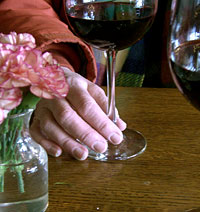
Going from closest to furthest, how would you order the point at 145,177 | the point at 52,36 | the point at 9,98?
1. the point at 9,98
2. the point at 145,177
3. the point at 52,36

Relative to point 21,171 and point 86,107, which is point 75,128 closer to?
point 86,107

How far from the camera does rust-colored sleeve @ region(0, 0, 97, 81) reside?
0.64 m

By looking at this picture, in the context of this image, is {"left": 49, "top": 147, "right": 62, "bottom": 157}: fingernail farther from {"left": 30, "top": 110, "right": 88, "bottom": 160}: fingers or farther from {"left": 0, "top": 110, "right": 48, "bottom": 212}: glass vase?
{"left": 0, "top": 110, "right": 48, "bottom": 212}: glass vase

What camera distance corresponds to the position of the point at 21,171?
353 mm

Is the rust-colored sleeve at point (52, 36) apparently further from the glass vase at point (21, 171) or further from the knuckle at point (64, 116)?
the glass vase at point (21, 171)

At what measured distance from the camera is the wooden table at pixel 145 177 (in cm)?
39

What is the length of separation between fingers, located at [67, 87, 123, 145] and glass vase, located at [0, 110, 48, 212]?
0.49 feet

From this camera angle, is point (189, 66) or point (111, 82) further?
point (111, 82)

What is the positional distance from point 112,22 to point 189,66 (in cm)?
20

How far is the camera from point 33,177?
36cm

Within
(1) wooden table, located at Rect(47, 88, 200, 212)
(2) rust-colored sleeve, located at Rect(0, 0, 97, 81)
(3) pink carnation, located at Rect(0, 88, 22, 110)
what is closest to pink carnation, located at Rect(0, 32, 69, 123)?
(3) pink carnation, located at Rect(0, 88, 22, 110)

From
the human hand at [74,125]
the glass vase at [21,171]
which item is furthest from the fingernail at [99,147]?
the glass vase at [21,171]

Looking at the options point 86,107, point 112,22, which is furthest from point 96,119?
point 112,22

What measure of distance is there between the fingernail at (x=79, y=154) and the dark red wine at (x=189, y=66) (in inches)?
8.0
